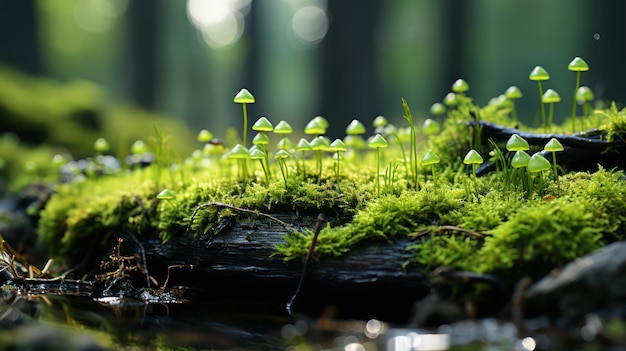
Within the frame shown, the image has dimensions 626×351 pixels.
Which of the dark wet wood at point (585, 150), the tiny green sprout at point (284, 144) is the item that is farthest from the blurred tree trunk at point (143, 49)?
the dark wet wood at point (585, 150)

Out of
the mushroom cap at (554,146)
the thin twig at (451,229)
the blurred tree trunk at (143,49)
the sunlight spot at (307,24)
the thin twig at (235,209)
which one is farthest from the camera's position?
the sunlight spot at (307,24)

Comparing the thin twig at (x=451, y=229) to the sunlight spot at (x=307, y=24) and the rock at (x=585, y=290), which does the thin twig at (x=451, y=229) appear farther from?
the sunlight spot at (x=307, y=24)

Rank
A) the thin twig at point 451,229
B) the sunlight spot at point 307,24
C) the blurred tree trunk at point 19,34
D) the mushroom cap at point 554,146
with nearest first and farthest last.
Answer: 1. the thin twig at point 451,229
2. the mushroom cap at point 554,146
3. the blurred tree trunk at point 19,34
4. the sunlight spot at point 307,24

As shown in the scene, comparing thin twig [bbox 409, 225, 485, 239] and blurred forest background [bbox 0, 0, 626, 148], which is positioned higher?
blurred forest background [bbox 0, 0, 626, 148]

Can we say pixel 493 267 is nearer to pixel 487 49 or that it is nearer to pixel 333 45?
pixel 333 45

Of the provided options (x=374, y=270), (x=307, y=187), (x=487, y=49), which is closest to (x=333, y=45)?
(x=307, y=187)

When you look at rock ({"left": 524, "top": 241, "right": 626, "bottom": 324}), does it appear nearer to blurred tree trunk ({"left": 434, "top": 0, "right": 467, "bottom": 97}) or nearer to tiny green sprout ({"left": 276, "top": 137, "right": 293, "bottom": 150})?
tiny green sprout ({"left": 276, "top": 137, "right": 293, "bottom": 150})

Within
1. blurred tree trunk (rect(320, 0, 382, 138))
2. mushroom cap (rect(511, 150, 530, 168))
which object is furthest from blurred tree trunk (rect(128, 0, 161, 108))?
mushroom cap (rect(511, 150, 530, 168))
